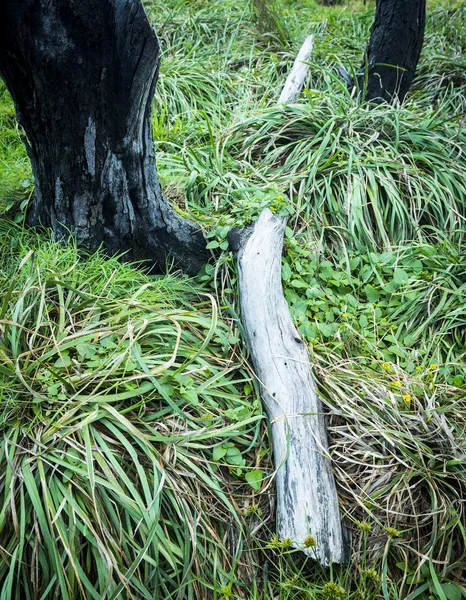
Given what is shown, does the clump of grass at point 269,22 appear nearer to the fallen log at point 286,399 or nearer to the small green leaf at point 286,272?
the fallen log at point 286,399

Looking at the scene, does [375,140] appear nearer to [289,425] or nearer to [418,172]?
[418,172]

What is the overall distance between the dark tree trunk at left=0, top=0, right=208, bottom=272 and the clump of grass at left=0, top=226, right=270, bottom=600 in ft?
1.09

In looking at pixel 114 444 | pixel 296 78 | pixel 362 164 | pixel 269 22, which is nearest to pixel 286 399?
pixel 114 444

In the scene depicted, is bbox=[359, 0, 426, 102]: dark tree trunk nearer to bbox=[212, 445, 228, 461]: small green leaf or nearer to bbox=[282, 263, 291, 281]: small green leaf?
bbox=[282, 263, 291, 281]: small green leaf

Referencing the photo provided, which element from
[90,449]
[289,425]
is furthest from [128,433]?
[289,425]

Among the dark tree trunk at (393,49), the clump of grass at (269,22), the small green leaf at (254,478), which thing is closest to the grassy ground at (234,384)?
the small green leaf at (254,478)

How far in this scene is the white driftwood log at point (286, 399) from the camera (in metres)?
1.69

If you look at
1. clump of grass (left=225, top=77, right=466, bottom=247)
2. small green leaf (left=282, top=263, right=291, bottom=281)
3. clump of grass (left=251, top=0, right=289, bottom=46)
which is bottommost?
small green leaf (left=282, top=263, right=291, bottom=281)

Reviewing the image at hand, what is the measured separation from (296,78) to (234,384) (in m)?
2.76

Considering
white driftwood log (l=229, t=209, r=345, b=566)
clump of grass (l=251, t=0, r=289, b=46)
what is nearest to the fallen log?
white driftwood log (l=229, t=209, r=345, b=566)

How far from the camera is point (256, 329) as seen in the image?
2105 mm

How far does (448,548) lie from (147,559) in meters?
1.01

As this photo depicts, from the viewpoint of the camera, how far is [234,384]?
2.07 m

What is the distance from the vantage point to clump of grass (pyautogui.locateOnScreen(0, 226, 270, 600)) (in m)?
1.54
